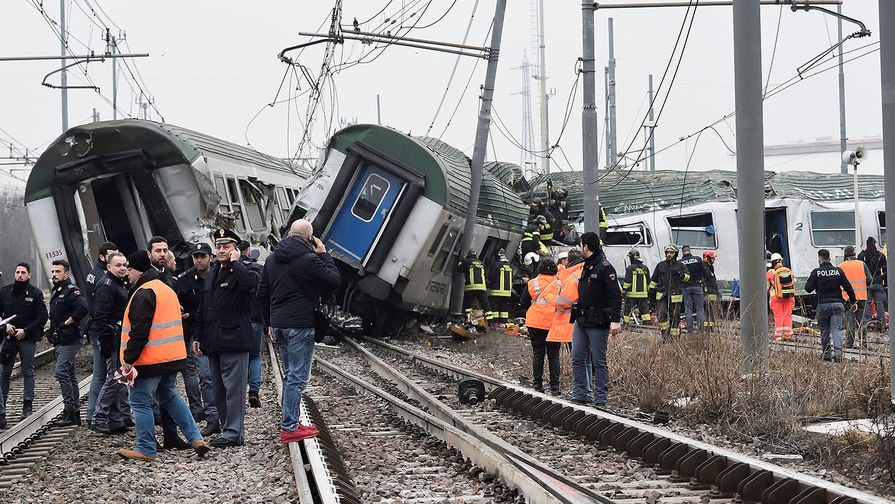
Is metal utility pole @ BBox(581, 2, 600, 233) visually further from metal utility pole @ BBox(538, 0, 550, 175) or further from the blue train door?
metal utility pole @ BBox(538, 0, 550, 175)

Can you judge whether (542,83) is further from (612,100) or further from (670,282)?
(670,282)

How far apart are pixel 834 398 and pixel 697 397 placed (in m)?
1.17

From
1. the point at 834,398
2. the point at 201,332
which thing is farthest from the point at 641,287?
the point at 201,332

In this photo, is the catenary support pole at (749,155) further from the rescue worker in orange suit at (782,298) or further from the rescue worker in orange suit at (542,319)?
the rescue worker in orange suit at (782,298)

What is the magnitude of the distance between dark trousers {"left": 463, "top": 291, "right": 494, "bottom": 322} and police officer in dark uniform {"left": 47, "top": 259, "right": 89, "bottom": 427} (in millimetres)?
9821

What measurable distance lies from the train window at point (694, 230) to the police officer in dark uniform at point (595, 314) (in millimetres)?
14039

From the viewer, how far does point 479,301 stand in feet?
63.5

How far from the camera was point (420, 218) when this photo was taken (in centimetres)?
1667

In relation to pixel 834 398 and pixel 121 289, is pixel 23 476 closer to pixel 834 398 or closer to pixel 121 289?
pixel 121 289

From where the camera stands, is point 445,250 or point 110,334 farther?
point 445,250

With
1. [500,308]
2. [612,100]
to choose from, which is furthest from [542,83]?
[500,308]

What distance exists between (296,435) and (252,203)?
35.5 ft

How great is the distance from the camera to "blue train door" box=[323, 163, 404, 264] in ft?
54.8

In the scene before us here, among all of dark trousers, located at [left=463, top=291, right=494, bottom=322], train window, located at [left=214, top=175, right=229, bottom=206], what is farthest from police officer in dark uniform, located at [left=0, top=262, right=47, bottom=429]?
dark trousers, located at [left=463, top=291, right=494, bottom=322]
